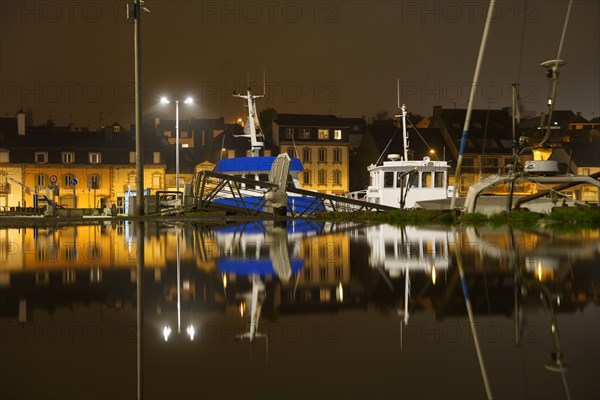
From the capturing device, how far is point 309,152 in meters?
88.4

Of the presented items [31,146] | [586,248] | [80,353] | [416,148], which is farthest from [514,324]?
[31,146]

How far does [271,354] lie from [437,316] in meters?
1.09

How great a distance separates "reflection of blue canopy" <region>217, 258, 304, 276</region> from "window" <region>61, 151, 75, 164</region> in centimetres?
8547

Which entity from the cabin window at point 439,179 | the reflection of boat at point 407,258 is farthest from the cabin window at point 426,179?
the reflection of boat at point 407,258

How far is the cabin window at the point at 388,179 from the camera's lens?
43.1 m

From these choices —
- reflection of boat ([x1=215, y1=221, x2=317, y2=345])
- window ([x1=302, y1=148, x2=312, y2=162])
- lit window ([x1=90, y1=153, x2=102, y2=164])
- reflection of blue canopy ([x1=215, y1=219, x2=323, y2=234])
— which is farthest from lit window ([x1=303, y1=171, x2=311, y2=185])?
reflection of boat ([x1=215, y1=221, x2=317, y2=345])

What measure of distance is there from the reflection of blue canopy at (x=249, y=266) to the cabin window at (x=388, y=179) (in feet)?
119

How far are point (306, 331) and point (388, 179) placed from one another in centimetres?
4051

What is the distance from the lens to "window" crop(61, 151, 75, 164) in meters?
88.1

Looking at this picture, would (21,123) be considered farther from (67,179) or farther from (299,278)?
(299,278)

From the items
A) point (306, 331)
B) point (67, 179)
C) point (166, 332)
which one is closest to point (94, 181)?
point (67, 179)

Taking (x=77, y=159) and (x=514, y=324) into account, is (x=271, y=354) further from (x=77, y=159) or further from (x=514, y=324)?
(x=77, y=159)

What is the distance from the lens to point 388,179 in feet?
142

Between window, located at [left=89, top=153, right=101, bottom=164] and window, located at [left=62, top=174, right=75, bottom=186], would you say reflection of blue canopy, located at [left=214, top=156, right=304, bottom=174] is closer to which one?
window, located at [left=62, top=174, right=75, bottom=186]
